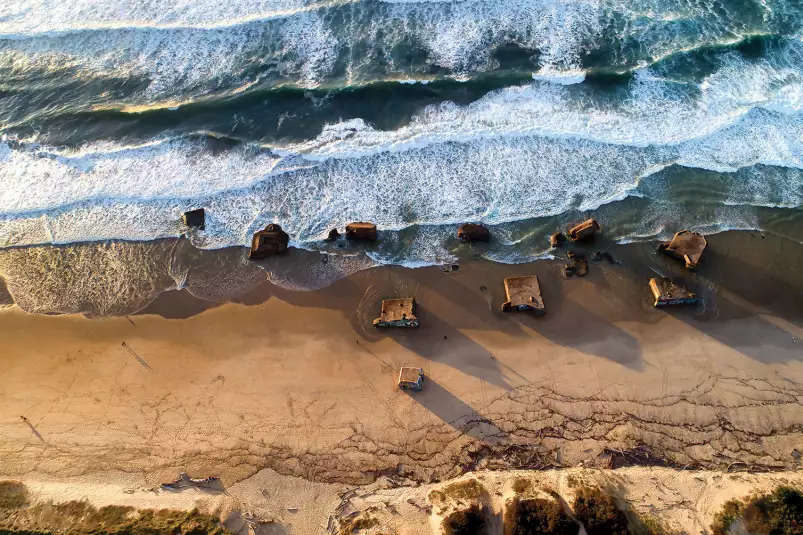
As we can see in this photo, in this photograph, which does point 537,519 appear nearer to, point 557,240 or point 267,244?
point 557,240

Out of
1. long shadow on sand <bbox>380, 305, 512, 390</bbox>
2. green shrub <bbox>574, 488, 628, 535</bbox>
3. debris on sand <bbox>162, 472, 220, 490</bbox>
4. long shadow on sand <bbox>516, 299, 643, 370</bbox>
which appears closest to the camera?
green shrub <bbox>574, 488, 628, 535</bbox>

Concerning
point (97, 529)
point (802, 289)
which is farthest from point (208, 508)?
point (802, 289)

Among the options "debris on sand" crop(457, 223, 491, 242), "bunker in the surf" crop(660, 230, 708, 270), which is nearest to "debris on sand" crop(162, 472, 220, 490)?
"debris on sand" crop(457, 223, 491, 242)

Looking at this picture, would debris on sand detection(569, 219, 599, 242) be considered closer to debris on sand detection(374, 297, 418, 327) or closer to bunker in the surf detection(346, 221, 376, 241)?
debris on sand detection(374, 297, 418, 327)

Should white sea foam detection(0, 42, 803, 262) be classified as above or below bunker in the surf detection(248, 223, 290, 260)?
above

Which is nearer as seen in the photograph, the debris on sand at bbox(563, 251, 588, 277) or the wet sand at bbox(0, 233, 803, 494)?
the wet sand at bbox(0, 233, 803, 494)

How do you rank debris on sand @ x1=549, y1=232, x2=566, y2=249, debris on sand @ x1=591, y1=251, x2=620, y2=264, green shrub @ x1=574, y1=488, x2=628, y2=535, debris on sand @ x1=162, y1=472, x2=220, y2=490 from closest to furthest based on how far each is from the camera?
green shrub @ x1=574, y1=488, x2=628, y2=535
debris on sand @ x1=162, y1=472, x2=220, y2=490
debris on sand @ x1=591, y1=251, x2=620, y2=264
debris on sand @ x1=549, y1=232, x2=566, y2=249
